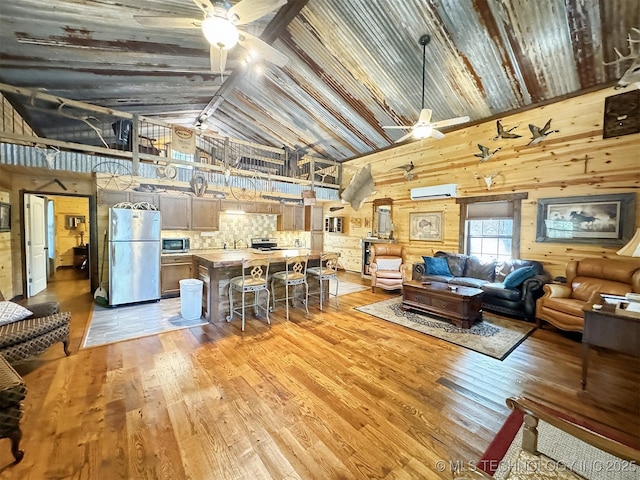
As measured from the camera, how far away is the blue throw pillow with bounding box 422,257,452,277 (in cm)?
521

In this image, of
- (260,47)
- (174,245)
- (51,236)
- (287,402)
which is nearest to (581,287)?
(287,402)

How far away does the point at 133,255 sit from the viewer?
14.8 feet

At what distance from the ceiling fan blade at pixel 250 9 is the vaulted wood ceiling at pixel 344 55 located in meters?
1.20

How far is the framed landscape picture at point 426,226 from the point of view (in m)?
5.84

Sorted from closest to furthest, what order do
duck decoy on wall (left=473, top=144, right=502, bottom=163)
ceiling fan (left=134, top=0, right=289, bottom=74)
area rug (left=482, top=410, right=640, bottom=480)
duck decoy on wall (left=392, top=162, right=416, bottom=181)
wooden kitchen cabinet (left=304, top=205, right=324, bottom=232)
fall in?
area rug (left=482, top=410, right=640, bottom=480), ceiling fan (left=134, top=0, right=289, bottom=74), duck decoy on wall (left=473, top=144, right=502, bottom=163), duck decoy on wall (left=392, top=162, right=416, bottom=181), wooden kitchen cabinet (left=304, top=205, right=324, bottom=232)

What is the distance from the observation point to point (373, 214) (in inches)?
290

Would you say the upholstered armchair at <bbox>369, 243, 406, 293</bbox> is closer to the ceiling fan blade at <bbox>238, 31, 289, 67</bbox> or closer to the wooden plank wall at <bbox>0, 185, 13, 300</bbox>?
Answer: the ceiling fan blade at <bbox>238, 31, 289, 67</bbox>

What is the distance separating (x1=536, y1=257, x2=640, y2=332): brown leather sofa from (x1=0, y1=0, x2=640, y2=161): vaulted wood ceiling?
2.60 meters

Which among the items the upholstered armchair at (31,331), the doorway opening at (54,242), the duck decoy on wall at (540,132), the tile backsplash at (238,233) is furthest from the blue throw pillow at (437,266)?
the doorway opening at (54,242)

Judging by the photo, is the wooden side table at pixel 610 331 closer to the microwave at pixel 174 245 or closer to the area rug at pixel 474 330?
the area rug at pixel 474 330

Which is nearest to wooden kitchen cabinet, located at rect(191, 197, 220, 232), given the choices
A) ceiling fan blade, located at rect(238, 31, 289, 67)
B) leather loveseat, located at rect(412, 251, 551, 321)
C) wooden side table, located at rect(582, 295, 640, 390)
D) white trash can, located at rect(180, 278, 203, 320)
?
white trash can, located at rect(180, 278, 203, 320)

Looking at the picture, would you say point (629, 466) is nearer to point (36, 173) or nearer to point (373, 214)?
point (373, 214)

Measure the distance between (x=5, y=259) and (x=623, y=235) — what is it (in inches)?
389

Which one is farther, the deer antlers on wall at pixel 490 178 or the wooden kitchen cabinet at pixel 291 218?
the wooden kitchen cabinet at pixel 291 218
